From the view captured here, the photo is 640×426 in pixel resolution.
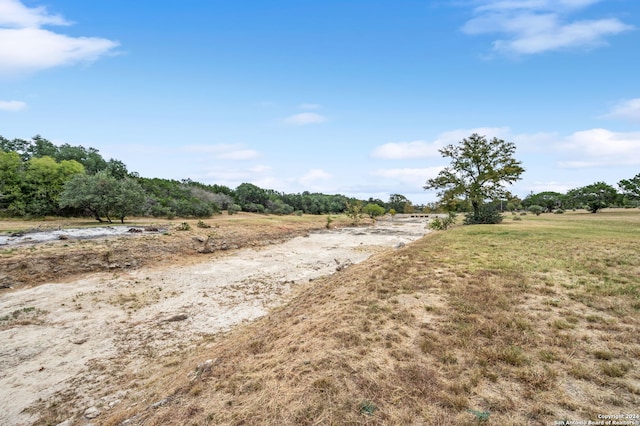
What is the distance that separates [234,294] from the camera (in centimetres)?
1334

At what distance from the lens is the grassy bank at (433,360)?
3.79 m

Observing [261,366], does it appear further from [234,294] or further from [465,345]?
[234,294]

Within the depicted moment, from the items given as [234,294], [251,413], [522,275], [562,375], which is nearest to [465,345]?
[562,375]

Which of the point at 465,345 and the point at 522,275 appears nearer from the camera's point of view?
the point at 465,345

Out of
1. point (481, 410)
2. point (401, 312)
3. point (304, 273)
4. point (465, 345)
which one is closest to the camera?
point (481, 410)

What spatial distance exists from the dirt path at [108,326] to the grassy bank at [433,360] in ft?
4.40

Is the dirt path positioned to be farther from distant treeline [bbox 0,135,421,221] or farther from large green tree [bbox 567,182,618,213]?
large green tree [bbox 567,182,618,213]

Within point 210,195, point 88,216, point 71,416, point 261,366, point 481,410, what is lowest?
point 71,416

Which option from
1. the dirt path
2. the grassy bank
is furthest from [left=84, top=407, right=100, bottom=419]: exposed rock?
the grassy bank

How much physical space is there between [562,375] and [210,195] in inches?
2845

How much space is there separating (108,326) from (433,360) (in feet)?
35.7

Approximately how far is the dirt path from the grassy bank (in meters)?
1.34

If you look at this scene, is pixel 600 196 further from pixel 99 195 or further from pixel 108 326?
pixel 99 195

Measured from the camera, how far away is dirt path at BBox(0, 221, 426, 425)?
6.28 meters
